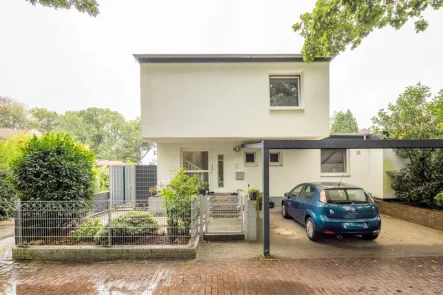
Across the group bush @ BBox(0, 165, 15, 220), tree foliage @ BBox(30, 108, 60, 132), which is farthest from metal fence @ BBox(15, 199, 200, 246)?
tree foliage @ BBox(30, 108, 60, 132)

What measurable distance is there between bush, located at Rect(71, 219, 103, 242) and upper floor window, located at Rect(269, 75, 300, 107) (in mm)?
7079

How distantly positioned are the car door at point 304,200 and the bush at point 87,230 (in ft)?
18.4

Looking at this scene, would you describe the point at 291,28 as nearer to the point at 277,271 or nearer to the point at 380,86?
the point at 277,271

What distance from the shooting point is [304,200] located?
6551 mm

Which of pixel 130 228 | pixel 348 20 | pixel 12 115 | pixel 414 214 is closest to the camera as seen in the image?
pixel 130 228

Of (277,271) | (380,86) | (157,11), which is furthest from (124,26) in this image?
(380,86)

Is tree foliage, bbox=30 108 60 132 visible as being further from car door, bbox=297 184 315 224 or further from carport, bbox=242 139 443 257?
carport, bbox=242 139 443 257

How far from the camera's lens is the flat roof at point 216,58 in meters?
7.99

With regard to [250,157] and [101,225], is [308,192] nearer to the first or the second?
[250,157]

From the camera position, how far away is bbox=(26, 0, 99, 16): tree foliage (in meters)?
5.67

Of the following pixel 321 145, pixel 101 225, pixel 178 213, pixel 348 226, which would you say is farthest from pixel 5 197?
pixel 348 226

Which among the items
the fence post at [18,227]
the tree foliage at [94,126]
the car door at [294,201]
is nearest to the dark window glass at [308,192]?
the car door at [294,201]

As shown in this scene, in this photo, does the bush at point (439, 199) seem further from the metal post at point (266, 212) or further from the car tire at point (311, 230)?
the metal post at point (266, 212)

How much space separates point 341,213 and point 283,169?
15.8 ft
